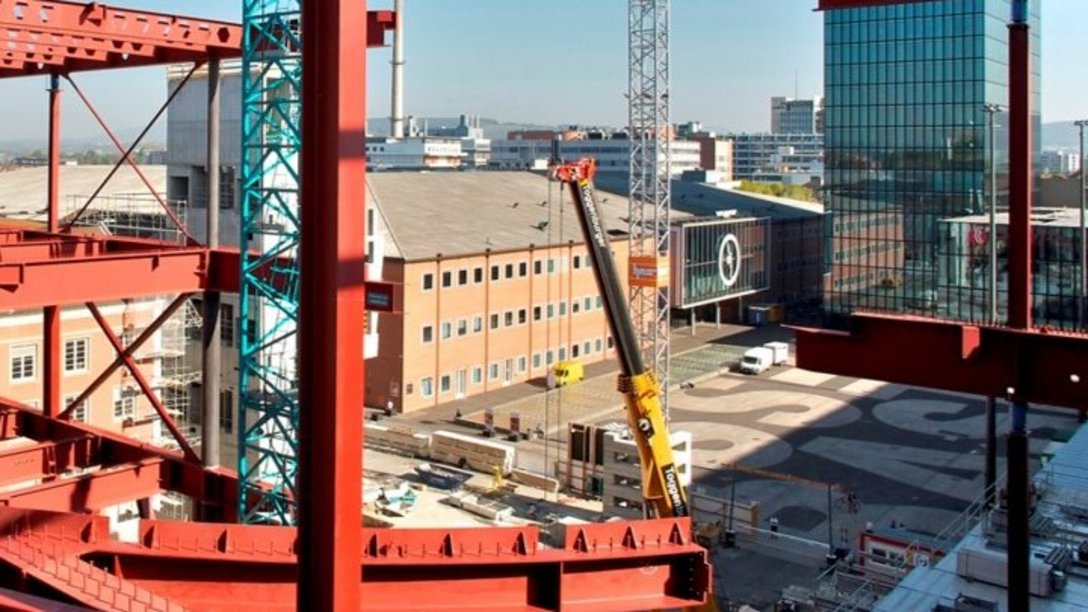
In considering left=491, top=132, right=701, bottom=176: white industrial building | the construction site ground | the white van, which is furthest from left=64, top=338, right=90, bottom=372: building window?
left=491, top=132, right=701, bottom=176: white industrial building

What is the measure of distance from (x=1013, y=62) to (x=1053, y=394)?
2785mm

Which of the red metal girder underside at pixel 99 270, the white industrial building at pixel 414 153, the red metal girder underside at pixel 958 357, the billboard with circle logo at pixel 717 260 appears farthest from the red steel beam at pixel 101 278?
the white industrial building at pixel 414 153

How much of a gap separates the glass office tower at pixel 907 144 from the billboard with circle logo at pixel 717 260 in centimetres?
608

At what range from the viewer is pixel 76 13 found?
13375 mm

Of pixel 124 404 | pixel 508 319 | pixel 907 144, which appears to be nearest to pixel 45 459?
pixel 124 404

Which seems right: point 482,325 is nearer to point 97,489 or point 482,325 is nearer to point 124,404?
point 124,404

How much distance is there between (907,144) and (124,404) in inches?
1870

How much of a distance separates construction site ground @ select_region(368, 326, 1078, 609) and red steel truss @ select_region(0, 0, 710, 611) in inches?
643

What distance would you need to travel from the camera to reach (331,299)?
573 centimetres

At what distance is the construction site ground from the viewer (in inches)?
1197

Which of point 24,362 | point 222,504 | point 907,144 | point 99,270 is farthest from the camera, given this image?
point 907,144

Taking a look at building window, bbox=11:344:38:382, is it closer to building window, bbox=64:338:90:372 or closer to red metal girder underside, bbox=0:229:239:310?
building window, bbox=64:338:90:372

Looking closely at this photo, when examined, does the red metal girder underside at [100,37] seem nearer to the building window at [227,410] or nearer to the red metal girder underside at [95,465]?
the red metal girder underside at [95,465]

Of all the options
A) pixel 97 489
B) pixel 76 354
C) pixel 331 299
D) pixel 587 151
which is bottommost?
pixel 97 489
